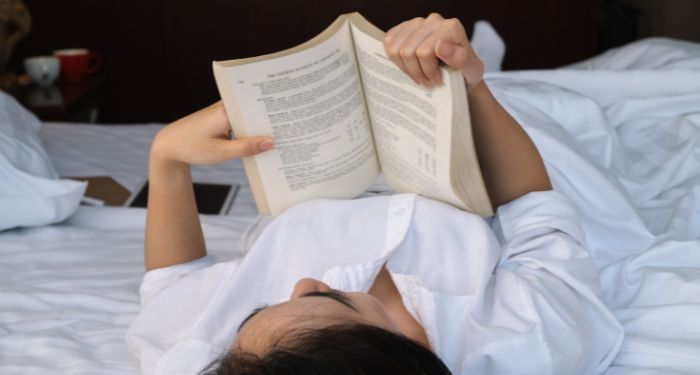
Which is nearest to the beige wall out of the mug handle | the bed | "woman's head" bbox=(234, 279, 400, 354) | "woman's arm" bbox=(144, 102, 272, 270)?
the bed

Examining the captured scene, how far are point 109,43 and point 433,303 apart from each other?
2436mm

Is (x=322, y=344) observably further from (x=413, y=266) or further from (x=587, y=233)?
(x=587, y=233)

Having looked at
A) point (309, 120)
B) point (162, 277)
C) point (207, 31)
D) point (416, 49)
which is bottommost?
point (207, 31)

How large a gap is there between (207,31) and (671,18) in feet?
6.17

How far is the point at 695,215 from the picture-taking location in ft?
4.13

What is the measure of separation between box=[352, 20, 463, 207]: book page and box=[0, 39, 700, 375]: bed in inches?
10.6

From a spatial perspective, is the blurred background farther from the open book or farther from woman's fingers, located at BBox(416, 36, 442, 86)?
woman's fingers, located at BBox(416, 36, 442, 86)

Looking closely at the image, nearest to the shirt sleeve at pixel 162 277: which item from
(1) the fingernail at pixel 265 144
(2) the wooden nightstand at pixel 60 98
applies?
(1) the fingernail at pixel 265 144

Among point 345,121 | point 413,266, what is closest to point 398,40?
point 345,121

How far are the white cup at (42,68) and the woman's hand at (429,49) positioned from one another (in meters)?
1.67

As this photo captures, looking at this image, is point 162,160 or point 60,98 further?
point 60,98

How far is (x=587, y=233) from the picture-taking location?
1.19 metres

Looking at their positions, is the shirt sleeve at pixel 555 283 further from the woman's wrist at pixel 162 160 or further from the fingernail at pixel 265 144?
the woman's wrist at pixel 162 160

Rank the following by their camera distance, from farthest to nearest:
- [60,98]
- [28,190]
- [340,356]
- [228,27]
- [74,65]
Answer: [228,27], [74,65], [60,98], [28,190], [340,356]
